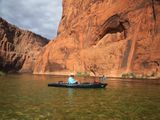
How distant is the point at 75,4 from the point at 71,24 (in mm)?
7700

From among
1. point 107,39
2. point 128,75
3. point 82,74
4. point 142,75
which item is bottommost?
point 142,75

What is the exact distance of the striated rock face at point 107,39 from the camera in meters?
76.0

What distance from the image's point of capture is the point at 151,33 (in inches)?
2997

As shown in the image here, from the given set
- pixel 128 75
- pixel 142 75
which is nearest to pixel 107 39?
pixel 128 75

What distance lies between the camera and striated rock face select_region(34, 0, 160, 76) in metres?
76.0

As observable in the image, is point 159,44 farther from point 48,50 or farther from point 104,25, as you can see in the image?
point 48,50

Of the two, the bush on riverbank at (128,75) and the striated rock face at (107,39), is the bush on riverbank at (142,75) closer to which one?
the bush on riverbank at (128,75)

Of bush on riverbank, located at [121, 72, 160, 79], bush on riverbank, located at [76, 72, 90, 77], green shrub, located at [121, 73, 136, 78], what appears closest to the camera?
bush on riverbank, located at [121, 72, 160, 79]

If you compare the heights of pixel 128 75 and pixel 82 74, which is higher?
pixel 82 74

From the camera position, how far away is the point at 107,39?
3656 inches

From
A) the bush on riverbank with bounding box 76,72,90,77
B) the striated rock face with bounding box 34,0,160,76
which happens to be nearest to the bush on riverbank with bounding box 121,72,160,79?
the striated rock face with bounding box 34,0,160,76

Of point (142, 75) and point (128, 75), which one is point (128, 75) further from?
point (142, 75)

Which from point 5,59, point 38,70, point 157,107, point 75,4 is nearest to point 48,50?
Answer: point 38,70

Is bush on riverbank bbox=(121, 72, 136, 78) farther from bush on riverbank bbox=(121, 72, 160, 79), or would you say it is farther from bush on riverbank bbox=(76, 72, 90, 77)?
bush on riverbank bbox=(76, 72, 90, 77)
